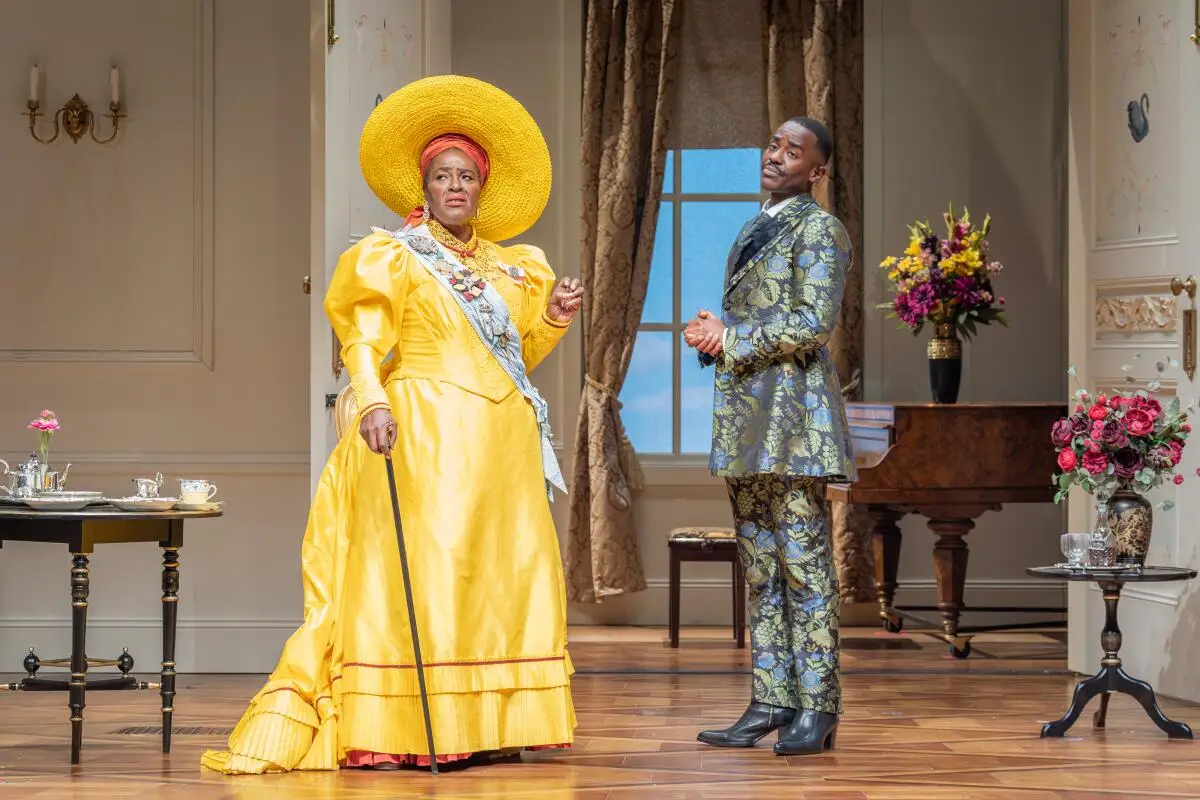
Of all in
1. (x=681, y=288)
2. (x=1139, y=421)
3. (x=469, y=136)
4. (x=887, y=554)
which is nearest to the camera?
(x=469, y=136)

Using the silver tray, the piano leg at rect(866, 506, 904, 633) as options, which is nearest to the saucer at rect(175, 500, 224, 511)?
the silver tray

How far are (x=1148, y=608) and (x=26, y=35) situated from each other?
4.37 metres

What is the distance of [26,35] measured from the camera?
5645 millimetres

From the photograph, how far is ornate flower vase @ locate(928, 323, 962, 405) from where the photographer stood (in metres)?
6.16

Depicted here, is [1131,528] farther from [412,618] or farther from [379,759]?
[379,759]

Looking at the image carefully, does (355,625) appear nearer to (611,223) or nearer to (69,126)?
(69,126)

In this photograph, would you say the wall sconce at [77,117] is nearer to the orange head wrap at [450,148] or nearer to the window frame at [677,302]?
the orange head wrap at [450,148]

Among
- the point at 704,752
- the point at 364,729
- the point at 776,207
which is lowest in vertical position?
the point at 704,752

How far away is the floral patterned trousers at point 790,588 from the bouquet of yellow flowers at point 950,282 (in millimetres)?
2335

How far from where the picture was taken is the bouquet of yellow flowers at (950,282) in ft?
20.3

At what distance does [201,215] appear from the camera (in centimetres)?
564

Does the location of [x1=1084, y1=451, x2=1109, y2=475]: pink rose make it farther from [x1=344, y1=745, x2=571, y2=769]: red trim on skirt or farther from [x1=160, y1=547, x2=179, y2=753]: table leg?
[x1=160, y1=547, x2=179, y2=753]: table leg

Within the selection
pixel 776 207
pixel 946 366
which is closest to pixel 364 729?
pixel 776 207

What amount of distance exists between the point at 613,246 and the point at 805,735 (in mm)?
3368
